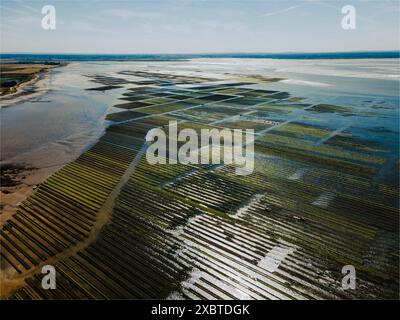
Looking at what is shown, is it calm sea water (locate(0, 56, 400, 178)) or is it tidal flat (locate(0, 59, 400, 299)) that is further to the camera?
calm sea water (locate(0, 56, 400, 178))

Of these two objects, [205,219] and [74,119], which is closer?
[205,219]

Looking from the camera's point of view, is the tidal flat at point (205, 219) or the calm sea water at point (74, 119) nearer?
the tidal flat at point (205, 219)

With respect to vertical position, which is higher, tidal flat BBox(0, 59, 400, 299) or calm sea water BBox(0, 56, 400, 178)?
calm sea water BBox(0, 56, 400, 178)

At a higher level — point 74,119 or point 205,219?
point 74,119

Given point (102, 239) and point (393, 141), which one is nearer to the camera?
point (102, 239)

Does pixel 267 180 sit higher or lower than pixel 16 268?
higher

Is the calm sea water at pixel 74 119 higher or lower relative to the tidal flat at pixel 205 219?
higher
